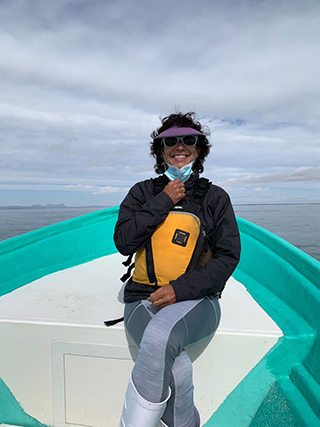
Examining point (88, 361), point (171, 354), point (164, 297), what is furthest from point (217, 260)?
point (88, 361)

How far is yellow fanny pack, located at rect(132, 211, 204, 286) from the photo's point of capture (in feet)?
4.63

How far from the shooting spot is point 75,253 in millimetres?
2889

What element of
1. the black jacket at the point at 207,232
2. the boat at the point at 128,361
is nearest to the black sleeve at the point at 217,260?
the black jacket at the point at 207,232

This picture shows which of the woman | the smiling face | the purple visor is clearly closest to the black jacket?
the woman

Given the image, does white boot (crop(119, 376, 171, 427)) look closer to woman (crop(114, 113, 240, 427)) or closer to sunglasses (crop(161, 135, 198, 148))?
woman (crop(114, 113, 240, 427))

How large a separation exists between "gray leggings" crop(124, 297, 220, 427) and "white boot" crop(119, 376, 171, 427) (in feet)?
0.05

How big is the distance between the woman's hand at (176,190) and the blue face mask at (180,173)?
0.39 feet

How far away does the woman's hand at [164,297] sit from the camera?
1308 mm

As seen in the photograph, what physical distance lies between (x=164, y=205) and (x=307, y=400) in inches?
39.9

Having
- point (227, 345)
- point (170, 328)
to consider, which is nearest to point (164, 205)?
point (170, 328)

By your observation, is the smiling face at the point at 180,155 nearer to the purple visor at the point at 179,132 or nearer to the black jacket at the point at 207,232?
the purple visor at the point at 179,132

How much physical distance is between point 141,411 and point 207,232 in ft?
2.57

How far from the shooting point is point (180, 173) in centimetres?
160

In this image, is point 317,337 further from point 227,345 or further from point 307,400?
point 227,345
